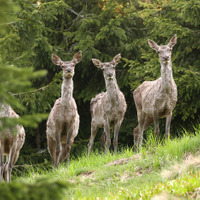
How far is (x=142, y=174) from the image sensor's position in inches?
278

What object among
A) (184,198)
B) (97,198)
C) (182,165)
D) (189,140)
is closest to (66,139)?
(189,140)

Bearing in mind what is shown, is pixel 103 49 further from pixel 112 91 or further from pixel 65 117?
pixel 65 117

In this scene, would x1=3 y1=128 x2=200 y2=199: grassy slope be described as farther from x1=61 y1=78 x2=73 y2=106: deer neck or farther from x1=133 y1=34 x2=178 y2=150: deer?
x1=61 y1=78 x2=73 y2=106: deer neck

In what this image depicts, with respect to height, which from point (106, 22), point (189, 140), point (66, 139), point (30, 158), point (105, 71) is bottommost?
point (30, 158)

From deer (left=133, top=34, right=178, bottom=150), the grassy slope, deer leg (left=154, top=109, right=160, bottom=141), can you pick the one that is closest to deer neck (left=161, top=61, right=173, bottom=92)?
deer (left=133, top=34, right=178, bottom=150)

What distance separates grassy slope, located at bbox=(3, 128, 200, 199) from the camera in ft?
17.6

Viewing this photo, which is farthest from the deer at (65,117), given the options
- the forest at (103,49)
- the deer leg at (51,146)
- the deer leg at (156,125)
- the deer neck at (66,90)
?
the deer leg at (156,125)

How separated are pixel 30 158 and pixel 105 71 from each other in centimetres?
688

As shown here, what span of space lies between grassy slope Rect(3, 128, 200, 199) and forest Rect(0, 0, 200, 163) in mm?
4095

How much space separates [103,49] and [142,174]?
12.1 m

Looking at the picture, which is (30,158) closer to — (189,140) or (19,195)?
(189,140)

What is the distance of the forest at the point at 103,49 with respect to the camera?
43.5 ft

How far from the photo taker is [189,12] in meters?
13.6

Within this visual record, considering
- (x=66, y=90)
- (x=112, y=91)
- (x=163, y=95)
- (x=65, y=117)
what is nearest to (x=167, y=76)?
(x=163, y=95)
